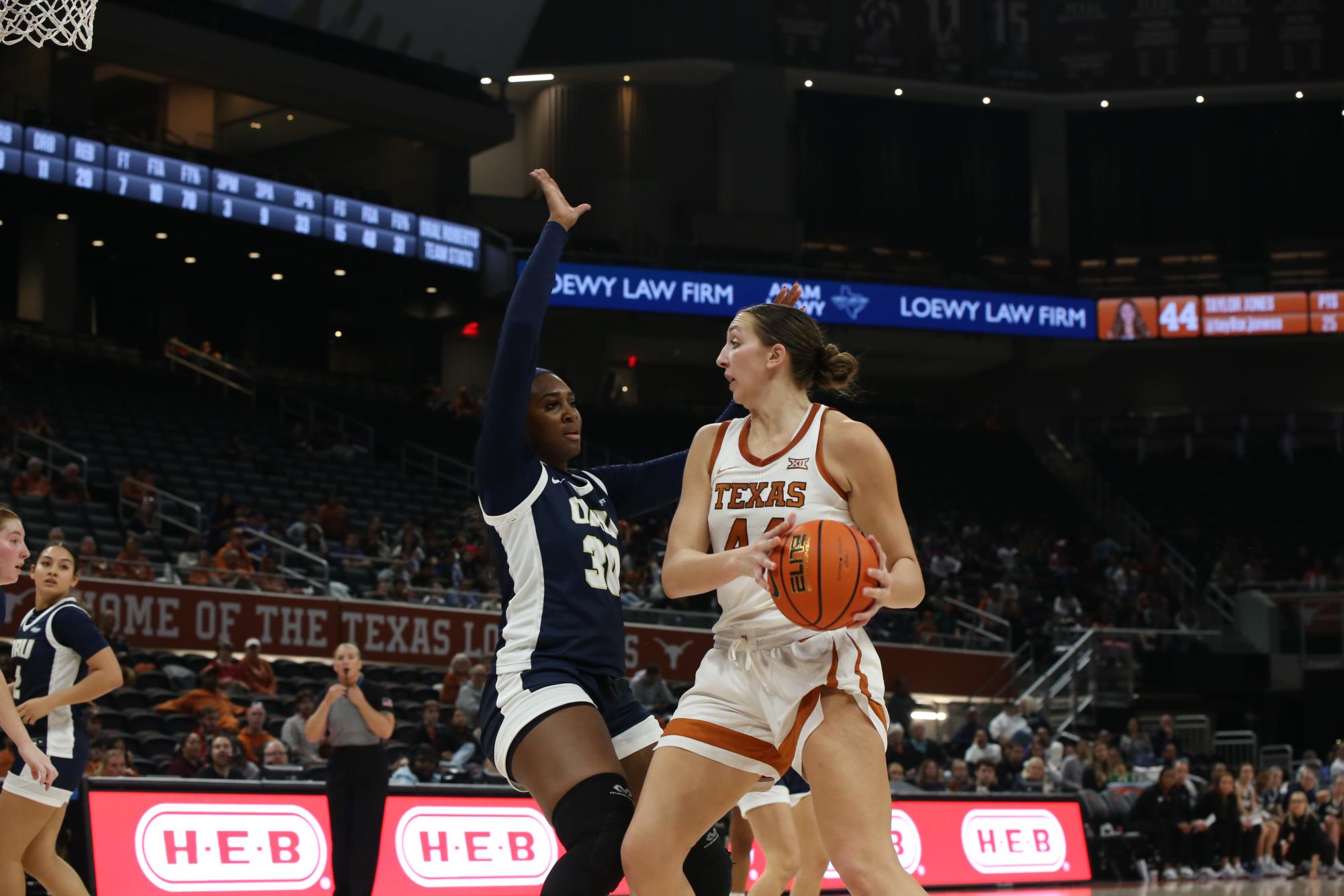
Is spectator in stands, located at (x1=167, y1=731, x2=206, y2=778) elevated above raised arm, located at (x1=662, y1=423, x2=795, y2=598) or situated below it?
below

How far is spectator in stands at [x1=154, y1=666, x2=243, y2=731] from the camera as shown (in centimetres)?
1236

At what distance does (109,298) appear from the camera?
28859mm

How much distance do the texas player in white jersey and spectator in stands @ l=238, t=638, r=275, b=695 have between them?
10.7 meters

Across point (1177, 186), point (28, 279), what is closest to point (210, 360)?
point (28, 279)

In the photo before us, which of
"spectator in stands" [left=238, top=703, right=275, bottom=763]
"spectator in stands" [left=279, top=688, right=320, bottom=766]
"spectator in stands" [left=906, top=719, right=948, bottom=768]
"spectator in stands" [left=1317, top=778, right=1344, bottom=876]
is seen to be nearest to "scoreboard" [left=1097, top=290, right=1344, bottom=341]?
"spectator in stands" [left=1317, top=778, right=1344, bottom=876]

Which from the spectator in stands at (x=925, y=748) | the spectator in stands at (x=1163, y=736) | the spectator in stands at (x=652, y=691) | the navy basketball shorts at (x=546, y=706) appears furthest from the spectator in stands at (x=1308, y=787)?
the navy basketball shorts at (x=546, y=706)

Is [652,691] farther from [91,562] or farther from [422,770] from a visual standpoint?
[91,562]

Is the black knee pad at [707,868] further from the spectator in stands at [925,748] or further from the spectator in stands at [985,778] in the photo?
the spectator in stands at [925,748]

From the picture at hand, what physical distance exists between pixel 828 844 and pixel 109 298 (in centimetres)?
2771

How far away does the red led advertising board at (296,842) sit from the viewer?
27.0 feet

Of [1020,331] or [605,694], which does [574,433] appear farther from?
[1020,331]

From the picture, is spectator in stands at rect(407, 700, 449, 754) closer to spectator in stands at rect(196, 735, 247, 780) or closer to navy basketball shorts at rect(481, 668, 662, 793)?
spectator in stands at rect(196, 735, 247, 780)

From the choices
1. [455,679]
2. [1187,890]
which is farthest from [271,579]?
[1187,890]

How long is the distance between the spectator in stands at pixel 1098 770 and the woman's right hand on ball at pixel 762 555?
12471 mm
